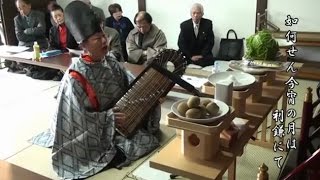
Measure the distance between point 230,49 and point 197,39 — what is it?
56 centimetres

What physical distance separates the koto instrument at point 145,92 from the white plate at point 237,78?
66 centimetres

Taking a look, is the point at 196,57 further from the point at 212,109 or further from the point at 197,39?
the point at 212,109

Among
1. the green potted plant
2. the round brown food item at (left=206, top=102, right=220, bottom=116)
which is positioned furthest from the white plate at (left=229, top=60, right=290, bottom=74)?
the round brown food item at (left=206, top=102, right=220, bottom=116)

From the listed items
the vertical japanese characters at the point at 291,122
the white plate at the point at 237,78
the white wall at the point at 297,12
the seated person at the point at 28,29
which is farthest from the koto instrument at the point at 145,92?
the seated person at the point at 28,29

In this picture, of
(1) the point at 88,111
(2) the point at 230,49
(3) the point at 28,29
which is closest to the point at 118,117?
(1) the point at 88,111

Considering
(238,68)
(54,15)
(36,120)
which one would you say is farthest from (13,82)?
(238,68)

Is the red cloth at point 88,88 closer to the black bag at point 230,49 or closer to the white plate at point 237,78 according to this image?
the white plate at point 237,78

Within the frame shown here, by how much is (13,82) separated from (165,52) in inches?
128

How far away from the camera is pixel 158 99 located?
2.54 metres

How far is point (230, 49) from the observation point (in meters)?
5.10

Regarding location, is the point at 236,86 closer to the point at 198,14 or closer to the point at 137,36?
the point at 137,36

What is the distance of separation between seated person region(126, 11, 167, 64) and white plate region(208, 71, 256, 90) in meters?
2.42

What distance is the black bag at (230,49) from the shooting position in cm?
504

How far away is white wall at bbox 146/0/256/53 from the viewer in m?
5.00
